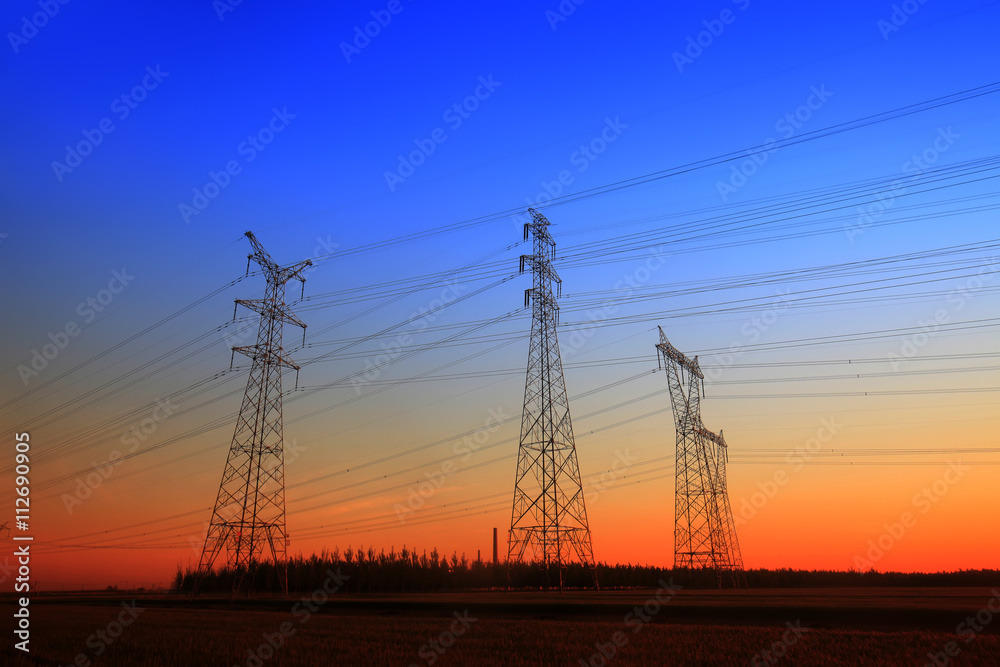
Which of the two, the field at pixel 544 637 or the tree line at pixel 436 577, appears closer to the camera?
the field at pixel 544 637

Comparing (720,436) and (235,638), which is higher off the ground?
(720,436)

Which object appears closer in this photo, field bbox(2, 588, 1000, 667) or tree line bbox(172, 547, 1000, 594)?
field bbox(2, 588, 1000, 667)

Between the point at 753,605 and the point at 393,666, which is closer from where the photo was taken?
the point at 393,666

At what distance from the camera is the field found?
17.4 metres

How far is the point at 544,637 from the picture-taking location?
827 inches

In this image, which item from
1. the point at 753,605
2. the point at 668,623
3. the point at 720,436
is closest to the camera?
the point at 668,623

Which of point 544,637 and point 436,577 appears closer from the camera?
point 544,637

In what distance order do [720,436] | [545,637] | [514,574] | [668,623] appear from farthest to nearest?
1. [720,436]
2. [514,574]
3. [668,623]
4. [545,637]

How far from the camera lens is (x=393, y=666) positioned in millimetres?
16297

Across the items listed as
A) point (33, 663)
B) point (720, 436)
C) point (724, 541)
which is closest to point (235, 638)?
point (33, 663)

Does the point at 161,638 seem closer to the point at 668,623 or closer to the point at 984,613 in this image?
the point at 668,623

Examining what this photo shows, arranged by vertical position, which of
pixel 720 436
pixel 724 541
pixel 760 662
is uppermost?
pixel 720 436

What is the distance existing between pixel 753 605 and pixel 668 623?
306 inches

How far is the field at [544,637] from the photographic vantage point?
1742cm
